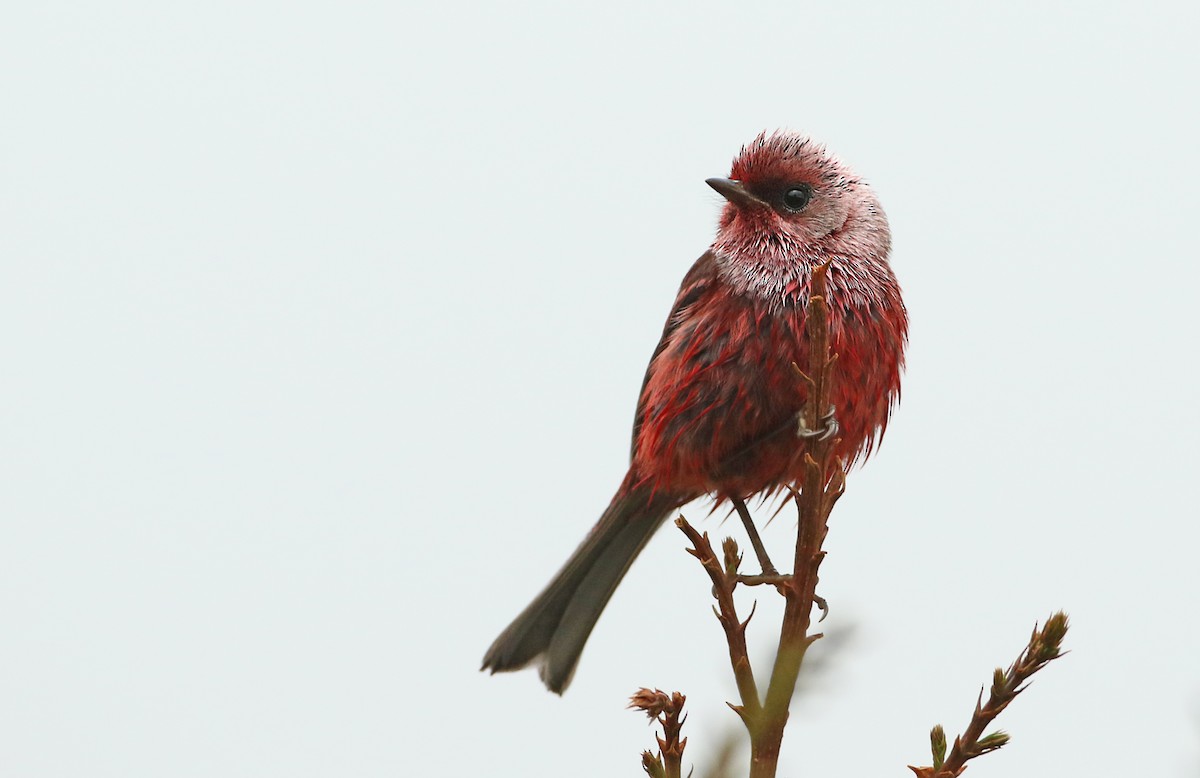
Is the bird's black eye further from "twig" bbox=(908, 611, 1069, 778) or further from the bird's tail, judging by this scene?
"twig" bbox=(908, 611, 1069, 778)

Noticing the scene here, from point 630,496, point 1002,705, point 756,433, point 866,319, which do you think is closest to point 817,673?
point 1002,705

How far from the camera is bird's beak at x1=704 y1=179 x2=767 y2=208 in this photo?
470 cm

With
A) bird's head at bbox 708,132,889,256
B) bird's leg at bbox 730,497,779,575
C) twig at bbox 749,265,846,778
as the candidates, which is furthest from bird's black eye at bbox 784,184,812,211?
twig at bbox 749,265,846,778

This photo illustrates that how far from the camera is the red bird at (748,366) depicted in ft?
14.0

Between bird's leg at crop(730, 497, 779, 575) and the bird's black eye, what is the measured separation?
1.14 meters

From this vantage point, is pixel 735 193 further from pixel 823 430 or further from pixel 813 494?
pixel 813 494

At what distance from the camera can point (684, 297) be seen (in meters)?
4.84

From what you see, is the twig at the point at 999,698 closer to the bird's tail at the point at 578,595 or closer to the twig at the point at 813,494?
the twig at the point at 813,494

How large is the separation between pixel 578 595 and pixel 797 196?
1.83 m

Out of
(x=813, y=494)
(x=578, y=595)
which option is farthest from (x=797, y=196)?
(x=813, y=494)

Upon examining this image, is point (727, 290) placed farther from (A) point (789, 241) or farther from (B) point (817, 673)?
(B) point (817, 673)

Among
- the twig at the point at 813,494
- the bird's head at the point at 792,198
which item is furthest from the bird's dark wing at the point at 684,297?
the twig at the point at 813,494

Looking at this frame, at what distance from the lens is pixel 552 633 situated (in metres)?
4.98

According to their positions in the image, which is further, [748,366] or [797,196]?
[797,196]
